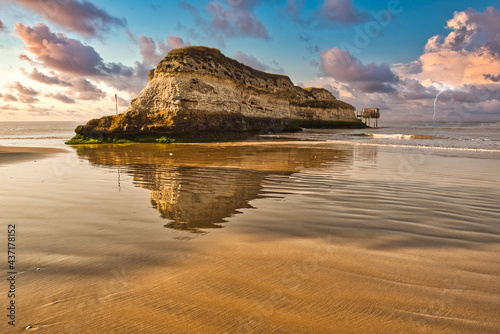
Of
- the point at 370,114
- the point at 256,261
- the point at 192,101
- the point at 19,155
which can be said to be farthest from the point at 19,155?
the point at 370,114

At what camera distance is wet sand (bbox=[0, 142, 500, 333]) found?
59.1 inches

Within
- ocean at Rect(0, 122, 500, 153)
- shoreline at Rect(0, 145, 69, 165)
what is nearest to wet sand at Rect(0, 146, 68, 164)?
shoreline at Rect(0, 145, 69, 165)

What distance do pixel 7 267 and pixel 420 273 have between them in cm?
298

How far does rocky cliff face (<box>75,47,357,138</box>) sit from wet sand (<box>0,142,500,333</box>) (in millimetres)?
15976

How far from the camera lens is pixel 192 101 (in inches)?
852

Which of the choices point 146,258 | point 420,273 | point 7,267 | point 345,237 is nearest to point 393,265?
point 420,273

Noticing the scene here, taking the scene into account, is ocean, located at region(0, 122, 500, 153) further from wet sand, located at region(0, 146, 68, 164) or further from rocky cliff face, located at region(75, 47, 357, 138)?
wet sand, located at region(0, 146, 68, 164)

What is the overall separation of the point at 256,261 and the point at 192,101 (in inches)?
820

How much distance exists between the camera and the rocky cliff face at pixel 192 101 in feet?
63.6

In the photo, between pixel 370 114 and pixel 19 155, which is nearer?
pixel 19 155

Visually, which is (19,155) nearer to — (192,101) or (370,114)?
(192,101)

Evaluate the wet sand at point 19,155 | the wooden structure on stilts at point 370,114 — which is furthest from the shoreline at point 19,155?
the wooden structure on stilts at point 370,114

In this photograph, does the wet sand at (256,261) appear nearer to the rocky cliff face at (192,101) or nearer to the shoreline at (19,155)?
the shoreline at (19,155)

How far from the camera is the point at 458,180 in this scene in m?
5.82
